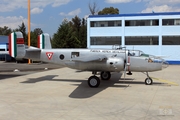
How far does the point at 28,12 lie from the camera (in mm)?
36312

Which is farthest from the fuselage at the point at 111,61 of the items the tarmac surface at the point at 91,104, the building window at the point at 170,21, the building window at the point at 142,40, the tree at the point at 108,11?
the tree at the point at 108,11

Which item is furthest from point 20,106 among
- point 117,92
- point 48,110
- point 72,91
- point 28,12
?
point 28,12

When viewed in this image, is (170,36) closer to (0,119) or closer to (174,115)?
(174,115)

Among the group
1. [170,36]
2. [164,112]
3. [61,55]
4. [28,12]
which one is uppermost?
A: [28,12]

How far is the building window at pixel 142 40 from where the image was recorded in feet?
121

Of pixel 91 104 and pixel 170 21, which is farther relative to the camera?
pixel 170 21

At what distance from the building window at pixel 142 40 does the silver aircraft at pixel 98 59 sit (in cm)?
2301

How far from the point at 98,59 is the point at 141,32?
26792 mm

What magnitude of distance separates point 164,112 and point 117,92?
12.9 ft

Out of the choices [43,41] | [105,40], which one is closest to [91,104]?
[43,41]

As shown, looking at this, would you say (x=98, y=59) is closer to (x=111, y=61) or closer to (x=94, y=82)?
(x=111, y=61)

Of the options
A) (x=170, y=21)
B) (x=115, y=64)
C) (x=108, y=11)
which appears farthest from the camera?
(x=108, y=11)

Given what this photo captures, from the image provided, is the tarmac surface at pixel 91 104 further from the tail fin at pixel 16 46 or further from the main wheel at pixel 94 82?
the tail fin at pixel 16 46

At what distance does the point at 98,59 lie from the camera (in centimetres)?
1230
